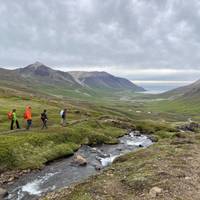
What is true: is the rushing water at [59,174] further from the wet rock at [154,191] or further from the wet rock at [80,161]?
the wet rock at [154,191]

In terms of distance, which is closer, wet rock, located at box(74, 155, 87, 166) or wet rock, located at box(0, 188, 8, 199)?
wet rock, located at box(0, 188, 8, 199)

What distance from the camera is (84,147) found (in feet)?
210

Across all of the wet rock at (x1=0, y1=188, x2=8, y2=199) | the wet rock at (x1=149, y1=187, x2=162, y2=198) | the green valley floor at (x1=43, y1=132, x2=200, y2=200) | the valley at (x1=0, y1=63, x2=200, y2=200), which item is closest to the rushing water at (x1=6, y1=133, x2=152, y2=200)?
the wet rock at (x1=0, y1=188, x2=8, y2=199)

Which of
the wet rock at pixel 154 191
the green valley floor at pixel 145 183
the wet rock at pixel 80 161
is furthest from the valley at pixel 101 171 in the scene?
the wet rock at pixel 80 161

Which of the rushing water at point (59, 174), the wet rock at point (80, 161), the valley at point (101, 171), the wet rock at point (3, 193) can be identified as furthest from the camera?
the wet rock at point (80, 161)

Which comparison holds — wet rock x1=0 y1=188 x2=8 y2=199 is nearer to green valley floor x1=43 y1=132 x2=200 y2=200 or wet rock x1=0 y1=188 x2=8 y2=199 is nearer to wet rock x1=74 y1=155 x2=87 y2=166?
green valley floor x1=43 y1=132 x2=200 y2=200

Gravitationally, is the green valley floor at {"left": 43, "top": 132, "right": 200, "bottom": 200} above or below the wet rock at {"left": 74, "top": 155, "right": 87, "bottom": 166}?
above

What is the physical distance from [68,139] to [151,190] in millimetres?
37836

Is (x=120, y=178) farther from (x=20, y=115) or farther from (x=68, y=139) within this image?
(x=20, y=115)

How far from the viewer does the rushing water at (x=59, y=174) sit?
36594 millimetres

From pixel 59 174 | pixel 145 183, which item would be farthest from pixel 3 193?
pixel 145 183

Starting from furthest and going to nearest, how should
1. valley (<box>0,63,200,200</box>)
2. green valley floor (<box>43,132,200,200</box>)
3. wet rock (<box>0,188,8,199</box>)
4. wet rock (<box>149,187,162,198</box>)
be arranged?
wet rock (<box>0,188,8,199</box>) < valley (<box>0,63,200,200</box>) < green valley floor (<box>43,132,200,200</box>) < wet rock (<box>149,187,162,198</box>)

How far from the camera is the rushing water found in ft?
120

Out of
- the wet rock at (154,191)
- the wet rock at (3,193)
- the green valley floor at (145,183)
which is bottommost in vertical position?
the wet rock at (3,193)
